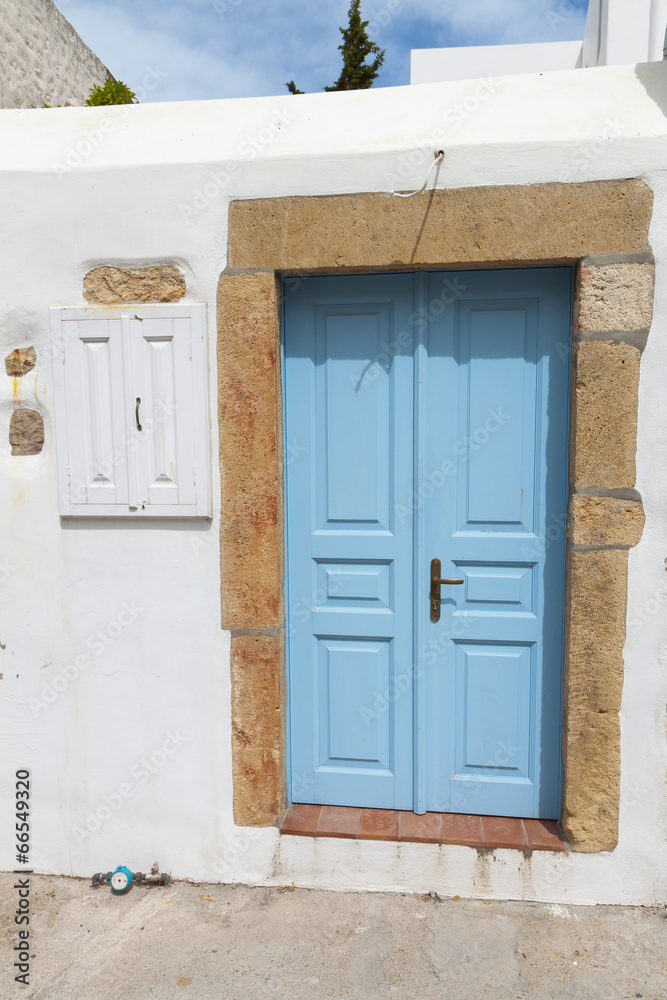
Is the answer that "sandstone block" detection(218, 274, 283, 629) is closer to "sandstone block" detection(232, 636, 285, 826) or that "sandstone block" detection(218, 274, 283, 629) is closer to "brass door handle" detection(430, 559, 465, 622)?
"sandstone block" detection(232, 636, 285, 826)

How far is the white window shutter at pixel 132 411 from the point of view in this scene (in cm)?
251

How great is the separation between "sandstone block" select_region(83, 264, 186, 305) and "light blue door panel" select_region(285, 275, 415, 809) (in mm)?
453

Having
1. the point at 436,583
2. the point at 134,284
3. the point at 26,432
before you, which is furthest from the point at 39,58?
the point at 436,583

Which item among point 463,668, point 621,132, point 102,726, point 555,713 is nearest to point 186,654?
point 102,726

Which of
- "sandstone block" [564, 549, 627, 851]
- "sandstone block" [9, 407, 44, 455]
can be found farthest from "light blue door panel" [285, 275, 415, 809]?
"sandstone block" [9, 407, 44, 455]

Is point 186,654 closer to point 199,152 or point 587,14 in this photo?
point 199,152

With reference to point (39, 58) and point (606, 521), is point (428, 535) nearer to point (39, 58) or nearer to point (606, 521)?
point (606, 521)

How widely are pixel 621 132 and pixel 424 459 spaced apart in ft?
4.39

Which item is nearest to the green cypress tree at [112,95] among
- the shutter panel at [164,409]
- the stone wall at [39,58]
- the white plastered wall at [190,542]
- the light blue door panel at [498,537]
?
the white plastered wall at [190,542]

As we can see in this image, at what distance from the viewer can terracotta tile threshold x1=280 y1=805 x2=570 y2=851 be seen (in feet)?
8.31

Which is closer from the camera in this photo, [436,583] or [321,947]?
[321,947]

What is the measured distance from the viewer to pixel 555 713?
2.62m

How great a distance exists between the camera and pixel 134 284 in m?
2.54

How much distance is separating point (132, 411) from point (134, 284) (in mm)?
492
